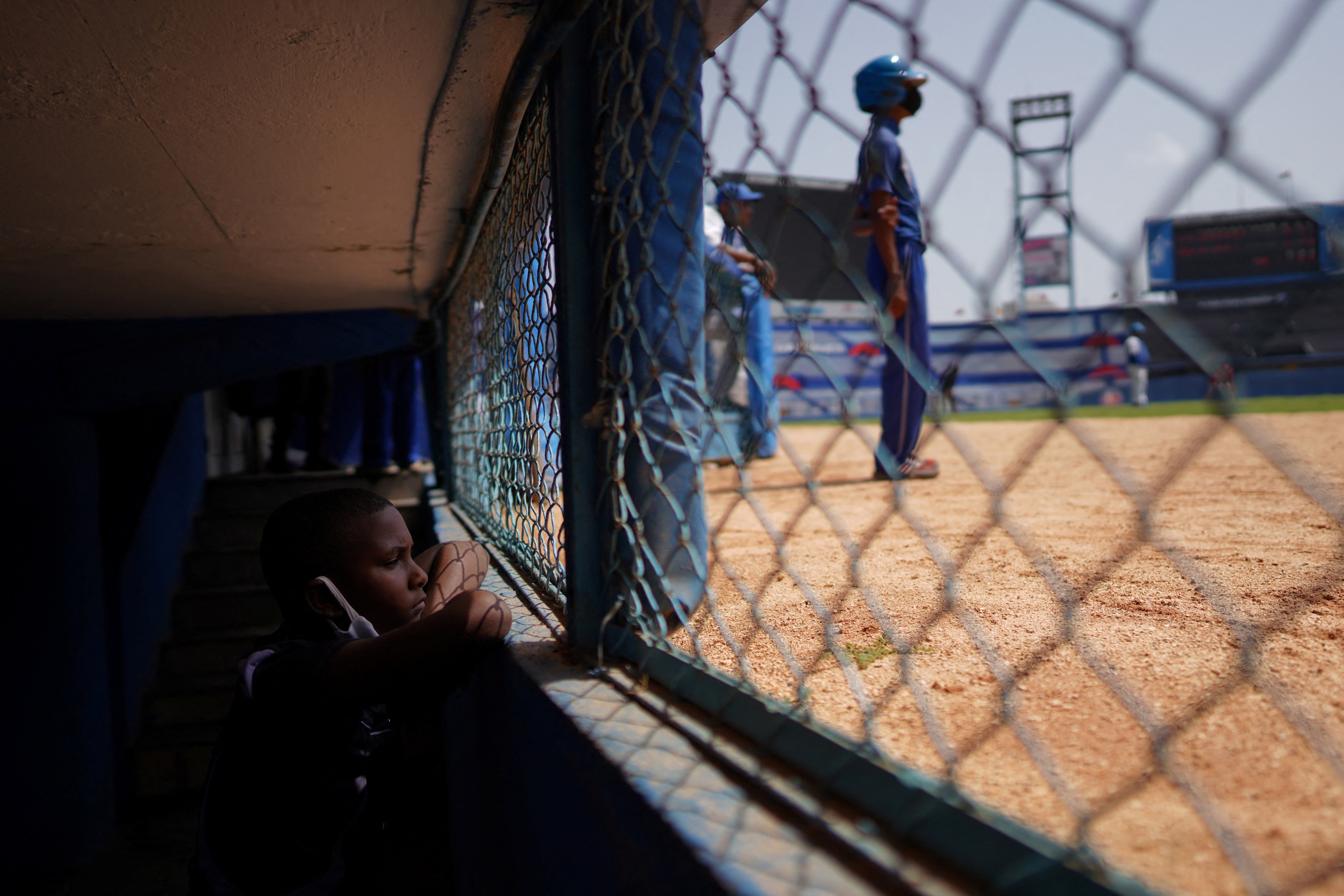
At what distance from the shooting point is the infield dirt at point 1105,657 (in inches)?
20.2

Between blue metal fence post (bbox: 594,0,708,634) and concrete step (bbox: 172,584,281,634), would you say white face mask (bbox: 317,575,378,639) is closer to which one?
blue metal fence post (bbox: 594,0,708,634)

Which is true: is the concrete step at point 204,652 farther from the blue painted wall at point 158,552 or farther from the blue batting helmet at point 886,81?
the blue batting helmet at point 886,81

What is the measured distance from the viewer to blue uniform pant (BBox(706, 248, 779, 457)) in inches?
32.5

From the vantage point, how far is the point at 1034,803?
0.61 m

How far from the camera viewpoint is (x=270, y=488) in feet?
17.7

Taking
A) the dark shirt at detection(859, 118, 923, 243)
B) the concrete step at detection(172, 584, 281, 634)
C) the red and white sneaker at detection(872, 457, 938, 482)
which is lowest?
the concrete step at detection(172, 584, 281, 634)

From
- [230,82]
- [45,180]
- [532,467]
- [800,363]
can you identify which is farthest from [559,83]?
[800,363]

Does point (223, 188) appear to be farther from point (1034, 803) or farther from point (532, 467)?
point (1034, 803)

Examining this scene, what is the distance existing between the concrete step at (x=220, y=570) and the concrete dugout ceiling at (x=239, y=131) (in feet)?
9.93

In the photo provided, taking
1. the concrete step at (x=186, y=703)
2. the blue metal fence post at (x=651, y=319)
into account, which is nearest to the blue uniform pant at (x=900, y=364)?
the blue metal fence post at (x=651, y=319)

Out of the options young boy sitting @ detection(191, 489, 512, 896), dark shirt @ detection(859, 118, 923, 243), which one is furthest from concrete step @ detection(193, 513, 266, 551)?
dark shirt @ detection(859, 118, 923, 243)

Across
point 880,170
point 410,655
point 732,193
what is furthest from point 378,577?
point 880,170

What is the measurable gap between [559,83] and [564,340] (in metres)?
0.34

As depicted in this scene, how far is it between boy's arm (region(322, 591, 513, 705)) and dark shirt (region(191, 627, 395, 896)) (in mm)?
22
